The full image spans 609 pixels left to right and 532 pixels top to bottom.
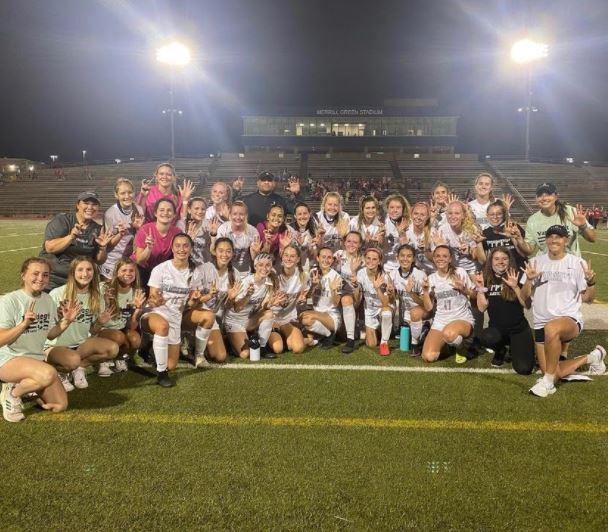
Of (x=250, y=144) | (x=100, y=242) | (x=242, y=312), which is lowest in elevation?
(x=242, y=312)

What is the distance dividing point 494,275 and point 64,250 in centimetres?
475

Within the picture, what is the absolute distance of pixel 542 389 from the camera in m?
4.48

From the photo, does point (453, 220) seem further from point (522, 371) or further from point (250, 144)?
point (250, 144)

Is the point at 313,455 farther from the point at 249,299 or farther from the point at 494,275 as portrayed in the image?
the point at 494,275

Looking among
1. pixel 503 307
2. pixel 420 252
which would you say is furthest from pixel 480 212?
pixel 503 307

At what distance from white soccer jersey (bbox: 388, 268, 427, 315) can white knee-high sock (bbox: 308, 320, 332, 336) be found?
1020 millimetres

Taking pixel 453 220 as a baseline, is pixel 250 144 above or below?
above

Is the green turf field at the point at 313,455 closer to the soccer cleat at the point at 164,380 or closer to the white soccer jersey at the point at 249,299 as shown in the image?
Result: the soccer cleat at the point at 164,380

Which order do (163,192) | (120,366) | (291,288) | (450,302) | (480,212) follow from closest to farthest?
(120,366), (450,302), (291,288), (163,192), (480,212)

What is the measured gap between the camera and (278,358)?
569 cm

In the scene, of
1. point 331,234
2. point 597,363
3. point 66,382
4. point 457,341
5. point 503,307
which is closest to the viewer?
point 66,382

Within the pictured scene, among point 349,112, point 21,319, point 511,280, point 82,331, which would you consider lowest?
point 82,331

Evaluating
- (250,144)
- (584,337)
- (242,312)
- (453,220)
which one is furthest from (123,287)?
(250,144)

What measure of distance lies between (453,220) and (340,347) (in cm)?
218
